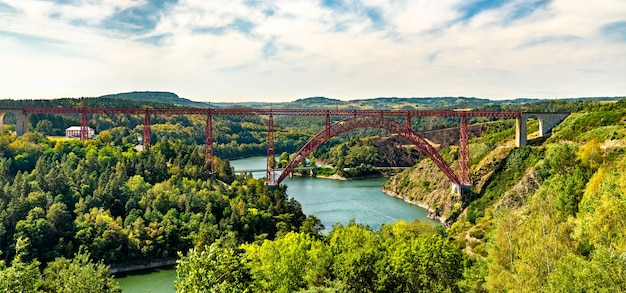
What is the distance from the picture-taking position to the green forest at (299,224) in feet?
34.4

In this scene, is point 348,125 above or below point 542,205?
above

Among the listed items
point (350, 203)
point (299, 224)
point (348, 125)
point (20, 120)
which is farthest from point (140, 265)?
point (350, 203)

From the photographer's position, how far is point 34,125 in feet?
143

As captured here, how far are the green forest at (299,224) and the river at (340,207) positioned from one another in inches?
57.3

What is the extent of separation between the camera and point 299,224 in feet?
90.9

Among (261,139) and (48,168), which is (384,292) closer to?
(48,168)

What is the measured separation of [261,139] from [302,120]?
1429 inches

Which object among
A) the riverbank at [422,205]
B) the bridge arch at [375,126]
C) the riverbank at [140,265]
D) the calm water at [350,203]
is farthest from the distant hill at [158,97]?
the riverbank at [140,265]

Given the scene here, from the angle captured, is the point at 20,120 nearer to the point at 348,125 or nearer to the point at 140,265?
the point at 140,265

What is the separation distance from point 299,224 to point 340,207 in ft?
34.6

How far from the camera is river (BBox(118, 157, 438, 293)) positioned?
870 inches

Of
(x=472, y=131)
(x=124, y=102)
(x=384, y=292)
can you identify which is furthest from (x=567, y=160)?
(x=124, y=102)

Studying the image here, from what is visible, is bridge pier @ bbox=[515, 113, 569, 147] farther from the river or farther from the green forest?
the river

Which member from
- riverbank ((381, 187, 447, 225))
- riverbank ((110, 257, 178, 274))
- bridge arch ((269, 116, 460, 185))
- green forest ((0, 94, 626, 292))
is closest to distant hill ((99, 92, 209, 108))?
green forest ((0, 94, 626, 292))
